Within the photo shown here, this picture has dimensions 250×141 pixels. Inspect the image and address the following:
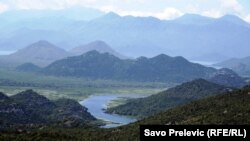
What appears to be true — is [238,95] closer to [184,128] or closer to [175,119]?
[175,119]

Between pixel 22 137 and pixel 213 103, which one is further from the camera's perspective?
pixel 213 103

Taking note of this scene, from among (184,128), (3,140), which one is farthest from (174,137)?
(3,140)

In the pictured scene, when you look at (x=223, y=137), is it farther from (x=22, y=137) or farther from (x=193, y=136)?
(x=22, y=137)

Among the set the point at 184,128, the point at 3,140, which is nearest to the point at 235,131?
the point at 184,128

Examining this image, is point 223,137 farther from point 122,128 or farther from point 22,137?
point 122,128

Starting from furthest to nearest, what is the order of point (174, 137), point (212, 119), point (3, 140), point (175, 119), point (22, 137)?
point (175, 119)
point (212, 119)
point (22, 137)
point (3, 140)
point (174, 137)

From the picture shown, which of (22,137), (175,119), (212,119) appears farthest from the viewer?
(175,119)

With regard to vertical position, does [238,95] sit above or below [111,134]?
above

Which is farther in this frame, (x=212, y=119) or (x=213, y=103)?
(x=213, y=103)

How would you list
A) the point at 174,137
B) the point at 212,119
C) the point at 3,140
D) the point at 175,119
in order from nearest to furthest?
the point at 174,137 → the point at 3,140 → the point at 212,119 → the point at 175,119
